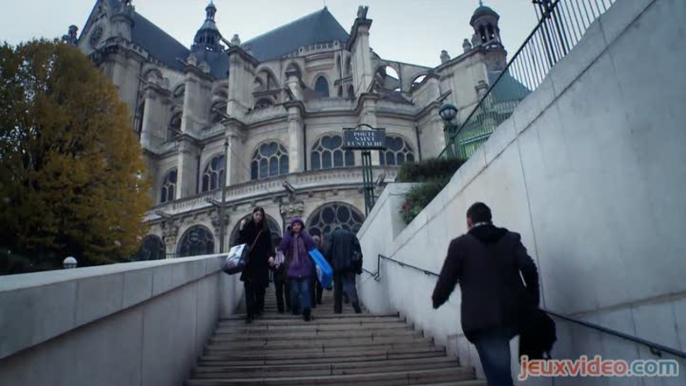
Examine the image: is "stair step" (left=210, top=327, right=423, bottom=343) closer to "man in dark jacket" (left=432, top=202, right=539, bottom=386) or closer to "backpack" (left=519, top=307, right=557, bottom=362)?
"man in dark jacket" (left=432, top=202, right=539, bottom=386)

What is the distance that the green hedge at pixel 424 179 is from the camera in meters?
8.00

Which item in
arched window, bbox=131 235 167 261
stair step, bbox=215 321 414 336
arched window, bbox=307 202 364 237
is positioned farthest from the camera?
arched window, bbox=131 235 167 261

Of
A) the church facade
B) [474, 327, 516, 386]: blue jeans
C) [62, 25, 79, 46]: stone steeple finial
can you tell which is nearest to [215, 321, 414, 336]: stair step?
[474, 327, 516, 386]: blue jeans

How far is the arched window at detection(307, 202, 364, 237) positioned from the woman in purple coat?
1533cm

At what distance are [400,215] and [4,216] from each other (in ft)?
45.0

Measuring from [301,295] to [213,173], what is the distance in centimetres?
2394

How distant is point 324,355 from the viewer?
5191 millimetres

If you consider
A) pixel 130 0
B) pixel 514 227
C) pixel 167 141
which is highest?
pixel 130 0

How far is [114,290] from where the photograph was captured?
2.96 meters

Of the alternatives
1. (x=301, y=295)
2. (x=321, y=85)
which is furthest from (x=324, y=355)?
(x=321, y=85)

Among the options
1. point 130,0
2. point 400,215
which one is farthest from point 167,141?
point 400,215

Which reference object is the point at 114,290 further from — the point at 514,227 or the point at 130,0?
the point at 130,0

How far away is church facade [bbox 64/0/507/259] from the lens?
23391 millimetres

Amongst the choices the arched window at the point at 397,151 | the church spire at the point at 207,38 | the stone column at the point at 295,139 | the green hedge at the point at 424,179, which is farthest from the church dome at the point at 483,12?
the green hedge at the point at 424,179
